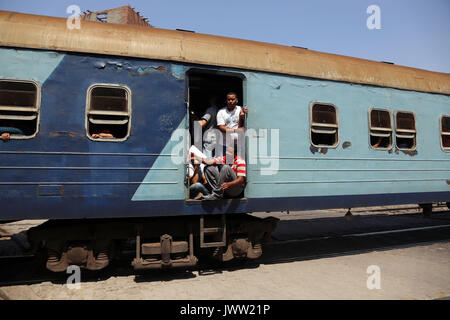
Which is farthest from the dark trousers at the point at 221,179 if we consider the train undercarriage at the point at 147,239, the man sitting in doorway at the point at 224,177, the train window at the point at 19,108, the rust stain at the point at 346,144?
the train window at the point at 19,108

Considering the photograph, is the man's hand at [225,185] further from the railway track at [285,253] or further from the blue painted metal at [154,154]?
the railway track at [285,253]

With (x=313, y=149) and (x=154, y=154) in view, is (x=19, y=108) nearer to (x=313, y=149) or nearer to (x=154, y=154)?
(x=154, y=154)

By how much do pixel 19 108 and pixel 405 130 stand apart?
7053 mm

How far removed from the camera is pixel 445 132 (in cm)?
668

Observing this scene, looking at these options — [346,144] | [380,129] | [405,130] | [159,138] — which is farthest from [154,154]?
[405,130]

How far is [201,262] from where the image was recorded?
5559mm

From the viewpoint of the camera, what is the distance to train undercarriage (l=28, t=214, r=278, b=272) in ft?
14.2

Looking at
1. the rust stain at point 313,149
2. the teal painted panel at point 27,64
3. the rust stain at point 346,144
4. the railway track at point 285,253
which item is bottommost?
the railway track at point 285,253

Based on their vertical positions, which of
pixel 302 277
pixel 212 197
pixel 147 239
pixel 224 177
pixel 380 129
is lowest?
pixel 302 277

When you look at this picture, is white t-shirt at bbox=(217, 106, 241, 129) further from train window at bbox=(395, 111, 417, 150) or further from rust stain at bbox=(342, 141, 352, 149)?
train window at bbox=(395, 111, 417, 150)

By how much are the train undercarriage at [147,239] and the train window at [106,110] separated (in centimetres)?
139

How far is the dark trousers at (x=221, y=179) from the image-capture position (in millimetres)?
4598
